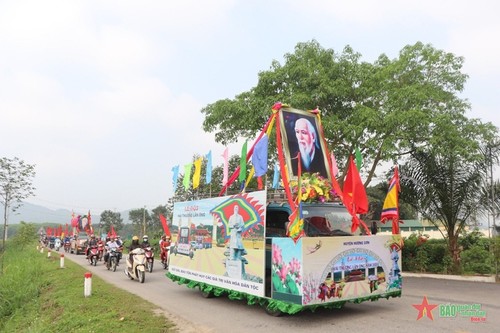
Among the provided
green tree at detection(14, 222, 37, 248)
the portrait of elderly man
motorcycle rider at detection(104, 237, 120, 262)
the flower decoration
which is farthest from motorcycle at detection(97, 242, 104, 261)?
the flower decoration

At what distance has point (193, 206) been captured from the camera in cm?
1060

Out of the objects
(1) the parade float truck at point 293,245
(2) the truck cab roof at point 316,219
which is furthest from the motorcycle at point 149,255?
(2) the truck cab roof at point 316,219

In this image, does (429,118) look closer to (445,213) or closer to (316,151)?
(445,213)

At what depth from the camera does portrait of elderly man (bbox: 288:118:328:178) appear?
919 cm

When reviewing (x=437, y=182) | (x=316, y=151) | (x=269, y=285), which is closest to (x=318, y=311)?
(x=269, y=285)

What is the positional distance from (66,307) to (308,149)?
6.97 m

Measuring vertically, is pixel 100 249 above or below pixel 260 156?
below

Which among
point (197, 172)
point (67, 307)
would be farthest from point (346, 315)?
point (67, 307)

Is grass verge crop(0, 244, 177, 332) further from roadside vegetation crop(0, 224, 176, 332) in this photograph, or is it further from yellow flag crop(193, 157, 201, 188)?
yellow flag crop(193, 157, 201, 188)

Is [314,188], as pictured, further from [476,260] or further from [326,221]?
[476,260]

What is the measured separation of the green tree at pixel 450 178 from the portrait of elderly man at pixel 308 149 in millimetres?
5358

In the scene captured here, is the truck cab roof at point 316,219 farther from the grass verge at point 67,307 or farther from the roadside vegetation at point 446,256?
the roadside vegetation at point 446,256

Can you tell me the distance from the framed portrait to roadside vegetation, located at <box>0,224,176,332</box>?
14.0 ft

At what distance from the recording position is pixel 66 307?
32.5ft
